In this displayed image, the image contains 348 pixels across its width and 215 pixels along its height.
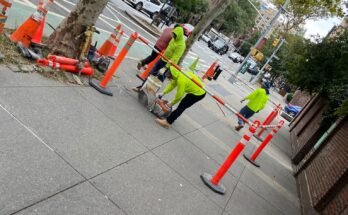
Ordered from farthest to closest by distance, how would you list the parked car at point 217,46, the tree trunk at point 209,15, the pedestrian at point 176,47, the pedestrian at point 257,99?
the parked car at point 217,46 < the tree trunk at point 209,15 < the pedestrian at point 257,99 < the pedestrian at point 176,47

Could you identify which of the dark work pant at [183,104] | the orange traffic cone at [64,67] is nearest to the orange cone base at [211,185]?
the dark work pant at [183,104]

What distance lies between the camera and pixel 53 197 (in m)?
3.63

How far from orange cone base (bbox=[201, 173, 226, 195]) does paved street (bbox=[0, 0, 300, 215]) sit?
11 cm

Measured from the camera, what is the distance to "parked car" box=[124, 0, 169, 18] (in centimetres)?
2976

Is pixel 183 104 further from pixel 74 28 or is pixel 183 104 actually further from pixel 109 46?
pixel 109 46

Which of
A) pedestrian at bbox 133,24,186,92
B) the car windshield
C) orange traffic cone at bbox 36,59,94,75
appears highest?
the car windshield

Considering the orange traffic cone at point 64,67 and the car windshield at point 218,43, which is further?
the car windshield at point 218,43

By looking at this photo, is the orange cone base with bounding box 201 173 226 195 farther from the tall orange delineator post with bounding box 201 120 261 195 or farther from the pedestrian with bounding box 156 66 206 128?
the pedestrian with bounding box 156 66 206 128

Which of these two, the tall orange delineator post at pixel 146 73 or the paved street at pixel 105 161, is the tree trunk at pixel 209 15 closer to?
the tall orange delineator post at pixel 146 73

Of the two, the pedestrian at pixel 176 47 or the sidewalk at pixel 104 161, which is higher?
the pedestrian at pixel 176 47

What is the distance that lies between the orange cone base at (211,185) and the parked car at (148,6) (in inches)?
987

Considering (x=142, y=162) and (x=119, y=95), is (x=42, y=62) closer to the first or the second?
(x=119, y=95)

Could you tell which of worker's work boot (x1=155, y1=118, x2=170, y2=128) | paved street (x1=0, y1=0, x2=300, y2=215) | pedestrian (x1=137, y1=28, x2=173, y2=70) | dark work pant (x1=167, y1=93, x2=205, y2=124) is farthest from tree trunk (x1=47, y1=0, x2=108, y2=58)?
pedestrian (x1=137, y1=28, x2=173, y2=70)

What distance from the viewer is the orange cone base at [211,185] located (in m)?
6.09
